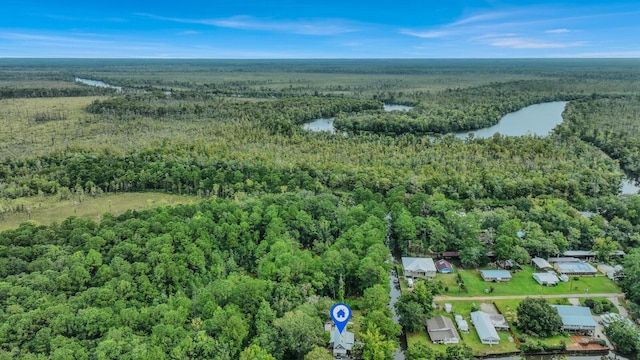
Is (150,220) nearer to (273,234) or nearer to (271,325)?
(273,234)

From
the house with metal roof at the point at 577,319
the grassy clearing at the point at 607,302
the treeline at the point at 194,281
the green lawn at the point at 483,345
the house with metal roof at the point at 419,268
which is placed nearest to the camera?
the treeline at the point at 194,281

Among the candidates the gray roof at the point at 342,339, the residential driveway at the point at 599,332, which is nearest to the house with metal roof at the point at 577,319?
the residential driveway at the point at 599,332

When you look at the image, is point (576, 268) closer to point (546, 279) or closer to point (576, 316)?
point (546, 279)

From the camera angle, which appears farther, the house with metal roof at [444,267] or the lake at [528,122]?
the lake at [528,122]

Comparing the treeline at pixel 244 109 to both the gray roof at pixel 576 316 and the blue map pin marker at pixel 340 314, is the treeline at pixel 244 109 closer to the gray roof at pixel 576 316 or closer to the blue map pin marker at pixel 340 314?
the blue map pin marker at pixel 340 314

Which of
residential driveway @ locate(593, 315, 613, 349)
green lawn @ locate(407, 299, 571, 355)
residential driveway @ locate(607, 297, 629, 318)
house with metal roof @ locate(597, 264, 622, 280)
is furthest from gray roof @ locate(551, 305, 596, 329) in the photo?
house with metal roof @ locate(597, 264, 622, 280)

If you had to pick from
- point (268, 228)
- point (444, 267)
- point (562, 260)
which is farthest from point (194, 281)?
point (562, 260)

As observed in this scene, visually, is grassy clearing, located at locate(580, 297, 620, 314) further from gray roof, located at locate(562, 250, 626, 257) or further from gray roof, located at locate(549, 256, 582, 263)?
gray roof, located at locate(562, 250, 626, 257)
